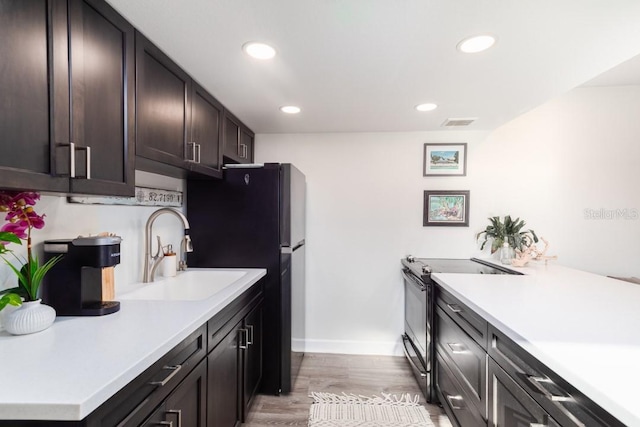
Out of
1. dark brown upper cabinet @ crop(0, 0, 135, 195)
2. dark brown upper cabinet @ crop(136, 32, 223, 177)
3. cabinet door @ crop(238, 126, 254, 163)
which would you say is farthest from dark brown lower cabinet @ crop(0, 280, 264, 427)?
cabinet door @ crop(238, 126, 254, 163)

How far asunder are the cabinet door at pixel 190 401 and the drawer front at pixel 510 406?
1241 millimetres

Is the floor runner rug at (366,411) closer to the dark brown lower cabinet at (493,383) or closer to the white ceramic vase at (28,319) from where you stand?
the dark brown lower cabinet at (493,383)

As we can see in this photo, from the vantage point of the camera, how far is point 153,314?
1.19 m

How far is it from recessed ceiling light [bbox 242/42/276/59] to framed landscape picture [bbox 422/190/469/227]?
1.96 metres

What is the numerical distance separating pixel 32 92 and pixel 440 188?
280cm

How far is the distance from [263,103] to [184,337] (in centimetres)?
161

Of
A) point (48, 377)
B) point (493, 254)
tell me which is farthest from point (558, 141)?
point (48, 377)

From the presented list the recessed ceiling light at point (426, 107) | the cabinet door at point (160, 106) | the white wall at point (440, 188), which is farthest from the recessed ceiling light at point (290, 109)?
the recessed ceiling light at point (426, 107)

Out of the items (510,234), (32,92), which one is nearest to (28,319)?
(32,92)

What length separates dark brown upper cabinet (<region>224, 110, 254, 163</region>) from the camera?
218 cm

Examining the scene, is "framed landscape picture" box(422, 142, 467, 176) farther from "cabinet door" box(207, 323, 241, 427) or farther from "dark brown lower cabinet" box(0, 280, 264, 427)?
"cabinet door" box(207, 323, 241, 427)

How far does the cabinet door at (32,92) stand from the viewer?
0.79m

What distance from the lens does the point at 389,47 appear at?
1366 mm

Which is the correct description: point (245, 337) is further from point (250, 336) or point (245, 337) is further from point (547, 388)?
point (547, 388)
